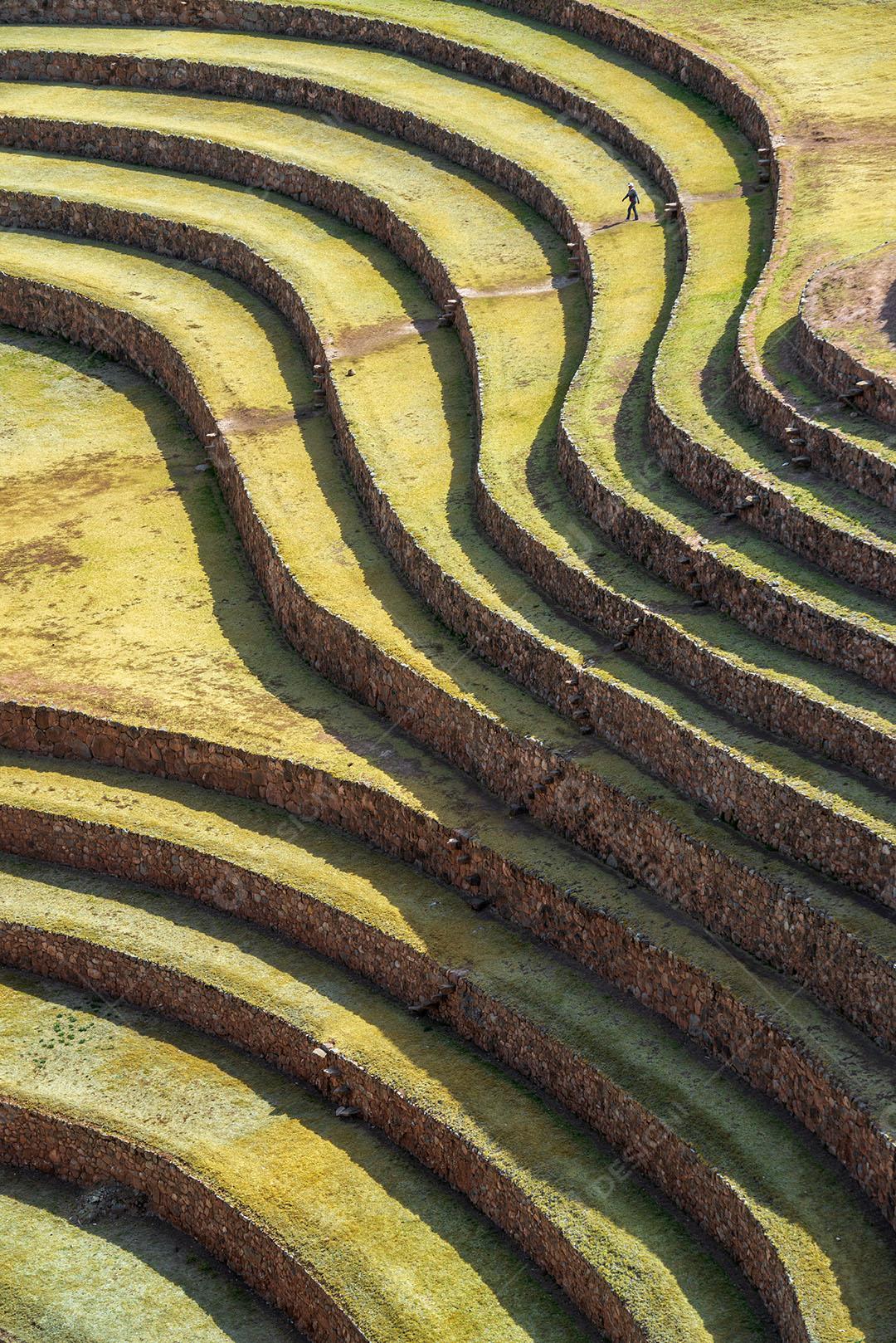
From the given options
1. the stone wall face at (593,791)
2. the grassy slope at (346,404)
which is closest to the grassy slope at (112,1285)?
the stone wall face at (593,791)

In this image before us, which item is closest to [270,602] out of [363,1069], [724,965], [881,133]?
[363,1069]

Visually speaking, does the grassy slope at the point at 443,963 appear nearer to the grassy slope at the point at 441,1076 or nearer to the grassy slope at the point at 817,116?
the grassy slope at the point at 441,1076

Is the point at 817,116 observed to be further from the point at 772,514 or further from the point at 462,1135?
the point at 462,1135

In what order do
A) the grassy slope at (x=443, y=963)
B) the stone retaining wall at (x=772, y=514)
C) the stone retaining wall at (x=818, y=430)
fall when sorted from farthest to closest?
the stone retaining wall at (x=818, y=430)
the stone retaining wall at (x=772, y=514)
the grassy slope at (x=443, y=963)

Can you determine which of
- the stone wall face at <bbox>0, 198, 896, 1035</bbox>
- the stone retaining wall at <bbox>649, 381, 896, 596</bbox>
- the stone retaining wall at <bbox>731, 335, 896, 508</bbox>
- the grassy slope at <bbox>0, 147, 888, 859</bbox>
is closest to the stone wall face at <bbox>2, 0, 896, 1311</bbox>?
the stone wall face at <bbox>0, 198, 896, 1035</bbox>

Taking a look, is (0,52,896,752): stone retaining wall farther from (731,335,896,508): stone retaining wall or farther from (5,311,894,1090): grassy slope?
(731,335,896,508): stone retaining wall

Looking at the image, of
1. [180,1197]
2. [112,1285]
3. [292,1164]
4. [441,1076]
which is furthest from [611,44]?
[112,1285]
